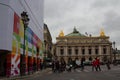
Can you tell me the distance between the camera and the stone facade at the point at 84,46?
575ft

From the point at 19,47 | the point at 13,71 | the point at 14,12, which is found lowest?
the point at 13,71

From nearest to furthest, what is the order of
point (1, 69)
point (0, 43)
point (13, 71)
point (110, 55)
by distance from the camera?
point (0, 43) < point (13, 71) < point (1, 69) < point (110, 55)

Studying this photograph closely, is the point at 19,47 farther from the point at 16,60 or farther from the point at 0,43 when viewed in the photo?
the point at 0,43

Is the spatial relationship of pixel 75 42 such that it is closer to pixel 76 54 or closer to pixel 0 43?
pixel 76 54

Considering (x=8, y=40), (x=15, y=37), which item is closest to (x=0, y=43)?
(x=8, y=40)

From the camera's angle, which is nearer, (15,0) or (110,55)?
(15,0)

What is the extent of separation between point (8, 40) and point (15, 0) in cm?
580

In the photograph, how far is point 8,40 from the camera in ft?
108

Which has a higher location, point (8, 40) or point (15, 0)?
point (15, 0)

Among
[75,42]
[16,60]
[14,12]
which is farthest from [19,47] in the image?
[75,42]

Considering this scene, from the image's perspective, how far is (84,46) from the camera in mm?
179750

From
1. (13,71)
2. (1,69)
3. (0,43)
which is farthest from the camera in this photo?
(1,69)

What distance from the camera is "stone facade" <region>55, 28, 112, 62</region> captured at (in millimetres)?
175125

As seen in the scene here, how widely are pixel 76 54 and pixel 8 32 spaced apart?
5991 inches
